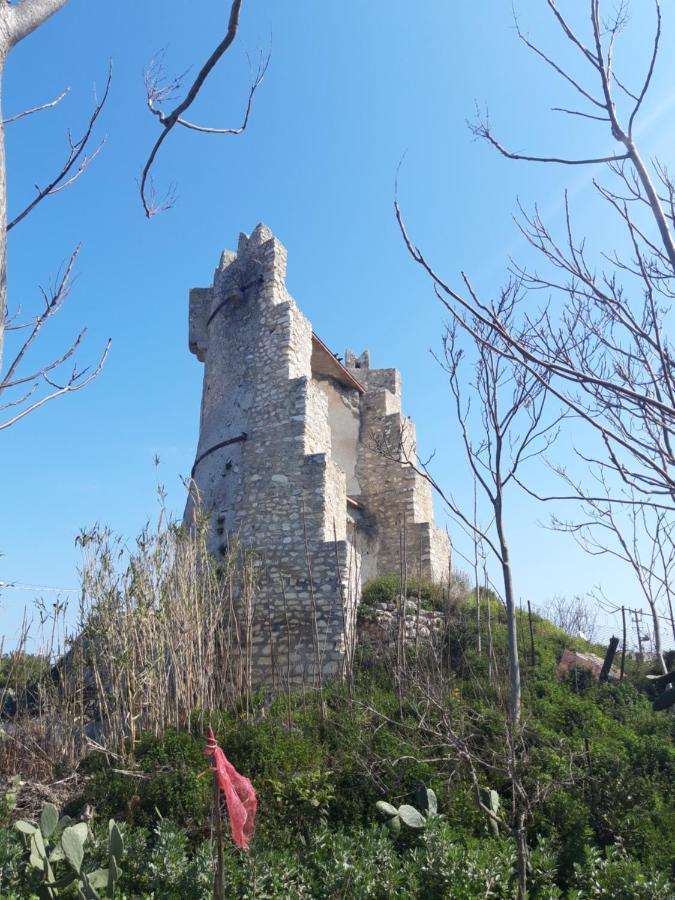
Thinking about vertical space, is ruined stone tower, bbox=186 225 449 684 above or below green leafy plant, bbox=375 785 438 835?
above

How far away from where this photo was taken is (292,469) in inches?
394

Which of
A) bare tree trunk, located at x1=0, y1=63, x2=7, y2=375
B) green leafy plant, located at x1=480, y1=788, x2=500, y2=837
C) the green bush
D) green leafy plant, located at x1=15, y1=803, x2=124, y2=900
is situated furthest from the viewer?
the green bush

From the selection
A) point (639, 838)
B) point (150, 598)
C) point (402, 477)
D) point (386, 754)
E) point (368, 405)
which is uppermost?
point (368, 405)

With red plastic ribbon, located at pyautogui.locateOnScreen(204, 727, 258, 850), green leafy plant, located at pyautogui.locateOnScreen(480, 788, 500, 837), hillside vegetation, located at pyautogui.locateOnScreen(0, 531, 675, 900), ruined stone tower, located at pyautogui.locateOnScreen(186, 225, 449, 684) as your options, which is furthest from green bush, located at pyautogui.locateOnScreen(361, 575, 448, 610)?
red plastic ribbon, located at pyautogui.locateOnScreen(204, 727, 258, 850)

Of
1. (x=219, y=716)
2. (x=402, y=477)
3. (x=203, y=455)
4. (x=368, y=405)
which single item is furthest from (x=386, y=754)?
(x=368, y=405)

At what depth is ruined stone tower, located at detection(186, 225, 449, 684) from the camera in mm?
8938

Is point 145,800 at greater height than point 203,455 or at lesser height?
lesser

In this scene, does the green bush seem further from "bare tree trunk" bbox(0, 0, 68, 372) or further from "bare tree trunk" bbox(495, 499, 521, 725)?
"bare tree trunk" bbox(0, 0, 68, 372)

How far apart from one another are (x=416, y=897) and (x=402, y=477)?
9.71m

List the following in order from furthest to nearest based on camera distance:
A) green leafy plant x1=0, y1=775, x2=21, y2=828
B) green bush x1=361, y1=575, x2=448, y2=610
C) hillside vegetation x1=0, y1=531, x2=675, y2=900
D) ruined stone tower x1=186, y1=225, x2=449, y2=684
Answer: green bush x1=361, y1=575, x2=448, y2=610
ruined stone tower x1=186, y1=225, x2=449, y2=684
green leafy plant x1=0, y1=775, x2=21, y2=828
hillside vegetation x1=0, y1=531, x2=675, y2=900

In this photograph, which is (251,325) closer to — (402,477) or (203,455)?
(203,455)

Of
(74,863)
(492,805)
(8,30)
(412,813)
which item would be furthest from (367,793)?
(8,30)

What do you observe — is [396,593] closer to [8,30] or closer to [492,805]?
[492,805]

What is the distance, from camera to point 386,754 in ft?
18.1
